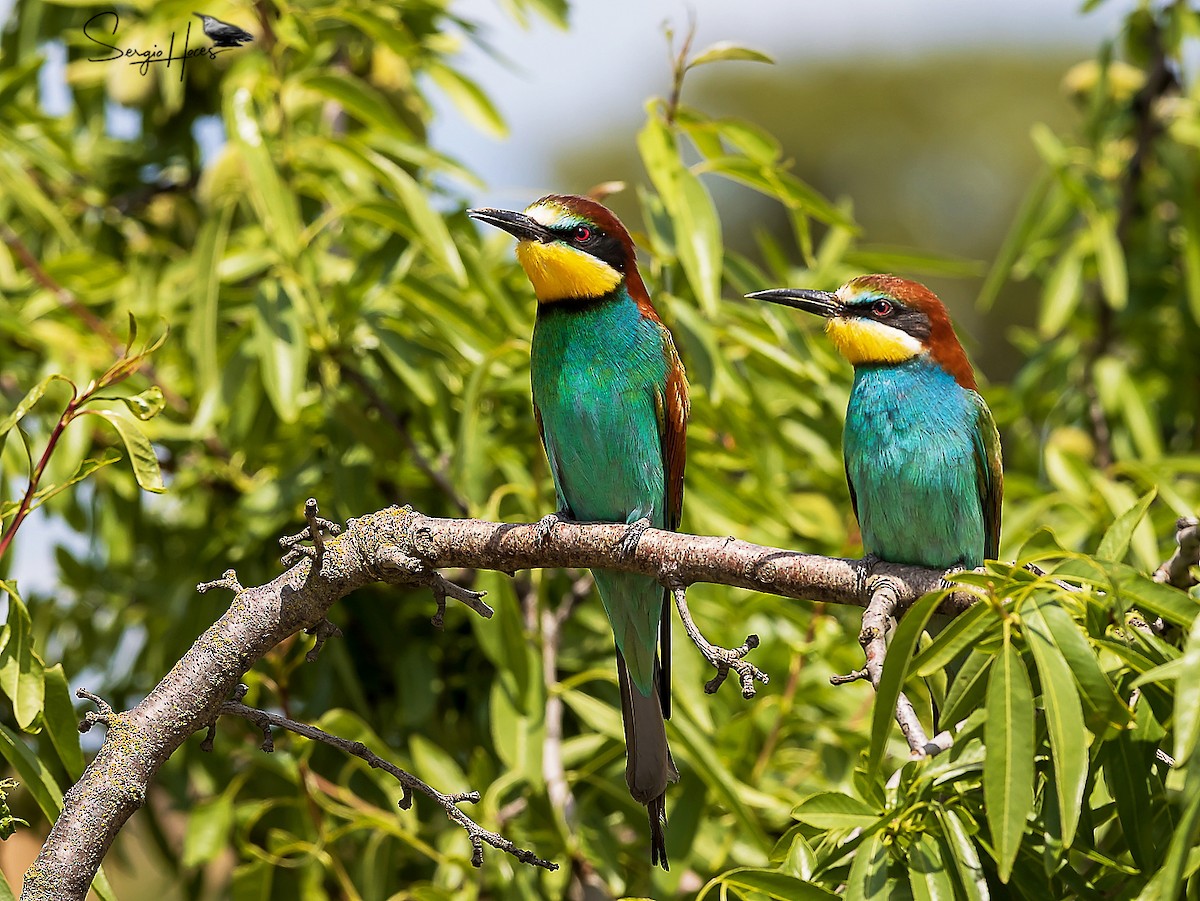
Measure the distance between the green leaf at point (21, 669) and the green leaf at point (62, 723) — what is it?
34 millimetres

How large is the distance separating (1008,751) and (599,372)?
49.7 inches

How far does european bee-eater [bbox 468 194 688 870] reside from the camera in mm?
2215

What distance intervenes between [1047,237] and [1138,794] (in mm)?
2292

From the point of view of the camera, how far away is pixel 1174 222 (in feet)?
10.6

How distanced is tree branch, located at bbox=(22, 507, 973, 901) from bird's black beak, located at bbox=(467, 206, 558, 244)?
847 mm

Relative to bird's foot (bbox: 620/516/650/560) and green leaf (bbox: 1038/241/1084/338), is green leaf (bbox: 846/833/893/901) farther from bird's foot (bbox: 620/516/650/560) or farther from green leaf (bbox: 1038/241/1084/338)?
green leaf (bbox: 1038/241/1084/338)

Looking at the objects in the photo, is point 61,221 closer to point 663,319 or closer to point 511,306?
point 511,306

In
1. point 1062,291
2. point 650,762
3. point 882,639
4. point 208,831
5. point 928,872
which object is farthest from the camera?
point 1062,291

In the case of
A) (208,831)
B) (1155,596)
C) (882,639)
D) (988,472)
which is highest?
(1155,596)

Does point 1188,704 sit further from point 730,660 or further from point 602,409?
point 602,409

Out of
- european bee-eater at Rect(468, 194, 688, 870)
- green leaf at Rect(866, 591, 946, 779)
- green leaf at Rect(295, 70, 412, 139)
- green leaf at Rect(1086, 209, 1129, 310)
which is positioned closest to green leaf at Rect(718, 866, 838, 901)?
green leaf at Rect(866, 591, 946, 779)

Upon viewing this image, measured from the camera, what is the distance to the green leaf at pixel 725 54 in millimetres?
2240

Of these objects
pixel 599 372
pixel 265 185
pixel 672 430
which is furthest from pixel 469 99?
pixel 672 430

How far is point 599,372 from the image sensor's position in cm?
223
